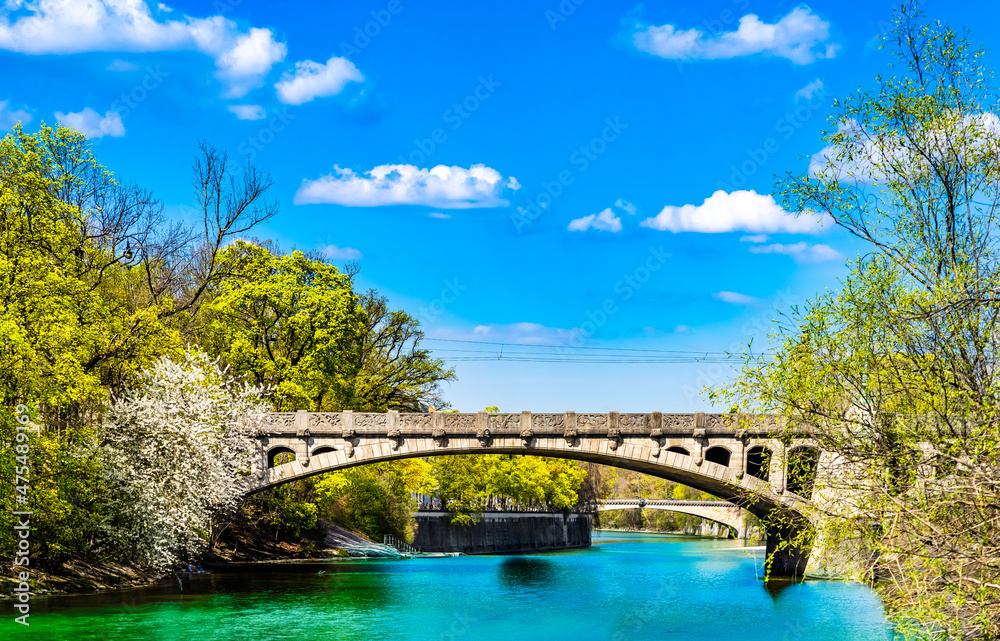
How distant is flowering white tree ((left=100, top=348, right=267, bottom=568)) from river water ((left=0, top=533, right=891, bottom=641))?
1.72 metres

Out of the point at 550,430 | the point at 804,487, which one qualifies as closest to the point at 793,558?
the point at 550,430

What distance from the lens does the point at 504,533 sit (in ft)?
209

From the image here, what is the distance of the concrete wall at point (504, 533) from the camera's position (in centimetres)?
5678

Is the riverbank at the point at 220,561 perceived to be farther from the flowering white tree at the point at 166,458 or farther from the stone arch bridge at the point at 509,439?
the stone arch bridge at the point at 509,439

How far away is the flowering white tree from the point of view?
28.2 meters

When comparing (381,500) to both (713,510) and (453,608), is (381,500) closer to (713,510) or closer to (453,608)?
(453,608)

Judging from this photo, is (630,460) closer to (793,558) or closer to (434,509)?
(793,558)

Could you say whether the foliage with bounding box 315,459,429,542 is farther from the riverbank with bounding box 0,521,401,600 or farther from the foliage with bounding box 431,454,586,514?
the foliage with bounding box 431,454,586,514

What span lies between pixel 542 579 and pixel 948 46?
98.0ft

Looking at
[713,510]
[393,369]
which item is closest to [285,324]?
[393,369]

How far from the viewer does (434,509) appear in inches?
2323

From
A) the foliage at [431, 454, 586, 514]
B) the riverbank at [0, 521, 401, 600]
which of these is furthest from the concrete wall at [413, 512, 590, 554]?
the riverbank at [0, 521, 401, 600]

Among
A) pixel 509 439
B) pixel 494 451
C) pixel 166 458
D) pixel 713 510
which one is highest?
pixel 509 439

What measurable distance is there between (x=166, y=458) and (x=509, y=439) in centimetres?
1217
